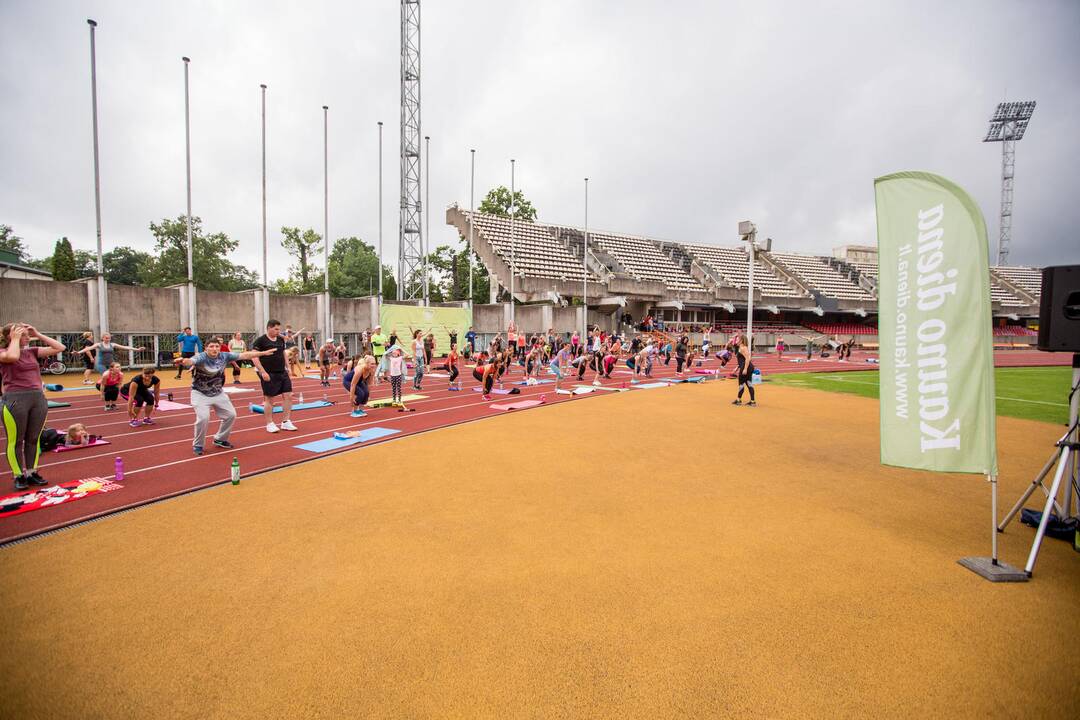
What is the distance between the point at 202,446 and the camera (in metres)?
7.64

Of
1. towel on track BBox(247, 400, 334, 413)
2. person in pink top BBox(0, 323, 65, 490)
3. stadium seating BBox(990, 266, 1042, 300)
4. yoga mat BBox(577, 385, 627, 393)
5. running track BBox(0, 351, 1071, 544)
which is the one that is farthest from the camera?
stadium seating BBox(990, 266, 1042, 300)

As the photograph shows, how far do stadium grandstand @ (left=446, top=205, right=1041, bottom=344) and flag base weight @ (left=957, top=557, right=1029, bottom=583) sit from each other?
97.0ft

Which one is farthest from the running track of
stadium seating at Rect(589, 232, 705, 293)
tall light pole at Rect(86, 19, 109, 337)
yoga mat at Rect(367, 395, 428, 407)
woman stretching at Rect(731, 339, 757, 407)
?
stadium seating at Rect(589, 232, 705, 293)

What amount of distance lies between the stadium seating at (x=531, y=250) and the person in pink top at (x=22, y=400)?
94.1ft

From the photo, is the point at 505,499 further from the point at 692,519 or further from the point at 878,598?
the point at 878,598

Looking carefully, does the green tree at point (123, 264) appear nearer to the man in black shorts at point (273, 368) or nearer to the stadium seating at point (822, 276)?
the man in black shorts at point (273, 368)

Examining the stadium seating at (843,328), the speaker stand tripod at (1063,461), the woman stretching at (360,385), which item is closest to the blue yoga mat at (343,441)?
the woman stretching at (360,385)

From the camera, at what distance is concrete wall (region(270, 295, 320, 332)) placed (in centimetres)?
2441

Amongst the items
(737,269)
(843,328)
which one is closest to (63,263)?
(737,269)

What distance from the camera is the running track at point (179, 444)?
5.52 metres

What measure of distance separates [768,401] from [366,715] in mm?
13740

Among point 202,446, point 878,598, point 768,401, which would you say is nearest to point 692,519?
point 878,598

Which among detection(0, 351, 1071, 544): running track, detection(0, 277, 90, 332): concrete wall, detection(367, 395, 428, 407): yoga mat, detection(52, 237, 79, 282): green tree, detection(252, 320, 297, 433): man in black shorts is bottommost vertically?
detection(0, 351, 1071, 544): running track

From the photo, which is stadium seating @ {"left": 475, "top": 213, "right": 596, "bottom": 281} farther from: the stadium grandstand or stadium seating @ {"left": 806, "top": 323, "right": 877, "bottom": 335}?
stadium seating @ {"left": 806, "top": 323, "right": 877, "bottom": 335}
